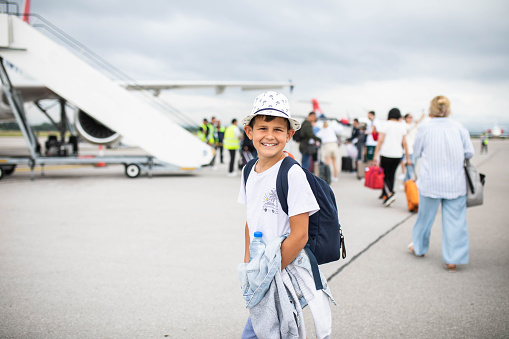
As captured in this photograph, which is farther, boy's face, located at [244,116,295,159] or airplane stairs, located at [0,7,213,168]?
airplane stairs, located at [0,7,213,168]

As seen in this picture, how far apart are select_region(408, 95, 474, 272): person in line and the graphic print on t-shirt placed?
9.13 feet

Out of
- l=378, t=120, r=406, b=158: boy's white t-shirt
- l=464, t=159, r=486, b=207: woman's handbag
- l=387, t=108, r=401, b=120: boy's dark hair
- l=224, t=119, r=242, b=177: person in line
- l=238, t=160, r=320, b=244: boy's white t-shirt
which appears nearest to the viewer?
l=238, t=160, r=320, b=244: boy's white t-shirt

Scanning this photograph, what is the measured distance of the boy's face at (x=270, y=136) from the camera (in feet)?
5.89

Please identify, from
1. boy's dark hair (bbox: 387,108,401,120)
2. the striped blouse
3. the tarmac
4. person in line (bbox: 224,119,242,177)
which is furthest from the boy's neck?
person in line (bbox: 224,119,242,177)

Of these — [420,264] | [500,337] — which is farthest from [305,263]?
[420,264]

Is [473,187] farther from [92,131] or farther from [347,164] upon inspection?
[92,131]

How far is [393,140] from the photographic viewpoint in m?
7.07

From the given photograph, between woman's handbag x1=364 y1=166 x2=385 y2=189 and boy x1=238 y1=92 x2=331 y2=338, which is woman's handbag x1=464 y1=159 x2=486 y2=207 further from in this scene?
woman's handbag x1=364 y1=166 x2=385 y2=189

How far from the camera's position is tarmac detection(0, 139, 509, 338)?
110 inches

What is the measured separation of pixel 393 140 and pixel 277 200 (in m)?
5.90

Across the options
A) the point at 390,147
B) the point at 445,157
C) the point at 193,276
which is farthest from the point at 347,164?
the point at 193,276

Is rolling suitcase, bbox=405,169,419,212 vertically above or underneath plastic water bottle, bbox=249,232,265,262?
underneath

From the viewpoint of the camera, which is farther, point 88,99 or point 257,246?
point 88,99

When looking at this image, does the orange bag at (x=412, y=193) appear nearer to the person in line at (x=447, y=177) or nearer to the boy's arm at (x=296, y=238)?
the person in line at (x=447, y=177)
